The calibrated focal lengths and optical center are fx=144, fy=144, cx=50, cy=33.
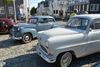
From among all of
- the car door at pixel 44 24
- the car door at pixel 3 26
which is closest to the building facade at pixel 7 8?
the car door at pixel 3 26

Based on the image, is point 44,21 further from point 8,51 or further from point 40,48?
point 40,48

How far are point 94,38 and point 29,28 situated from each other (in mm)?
4586

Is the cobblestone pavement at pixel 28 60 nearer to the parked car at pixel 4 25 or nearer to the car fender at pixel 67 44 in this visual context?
the car fender at pixel 67 44

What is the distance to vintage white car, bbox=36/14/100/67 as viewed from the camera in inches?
190

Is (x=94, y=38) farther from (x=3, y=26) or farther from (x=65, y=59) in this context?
(x=3, y=26)

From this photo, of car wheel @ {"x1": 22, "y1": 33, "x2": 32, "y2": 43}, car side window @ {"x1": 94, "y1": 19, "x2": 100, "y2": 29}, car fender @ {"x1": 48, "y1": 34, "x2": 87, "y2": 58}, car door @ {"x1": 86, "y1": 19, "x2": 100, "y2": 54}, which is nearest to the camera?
car fender @ {"x1": 48, "y1": 34, "x2": 87, "y2": 58}

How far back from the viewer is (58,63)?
5.00 m

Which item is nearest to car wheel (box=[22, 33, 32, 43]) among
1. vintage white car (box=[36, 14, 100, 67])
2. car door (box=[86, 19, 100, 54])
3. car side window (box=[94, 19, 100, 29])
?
vintage white car (box=[36, 14, 100, 67])

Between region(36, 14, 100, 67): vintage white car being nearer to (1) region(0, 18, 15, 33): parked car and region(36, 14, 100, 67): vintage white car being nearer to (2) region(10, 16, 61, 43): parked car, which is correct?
(2) region(10, 16, 61, 43): parked car

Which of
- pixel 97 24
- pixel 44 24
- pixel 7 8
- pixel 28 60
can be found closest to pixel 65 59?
pixel 28 60

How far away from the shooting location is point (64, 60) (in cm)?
511

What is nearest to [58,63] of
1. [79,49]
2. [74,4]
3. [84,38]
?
[79,49]

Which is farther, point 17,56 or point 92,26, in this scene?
point 17,56

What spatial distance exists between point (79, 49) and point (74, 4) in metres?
35.6
